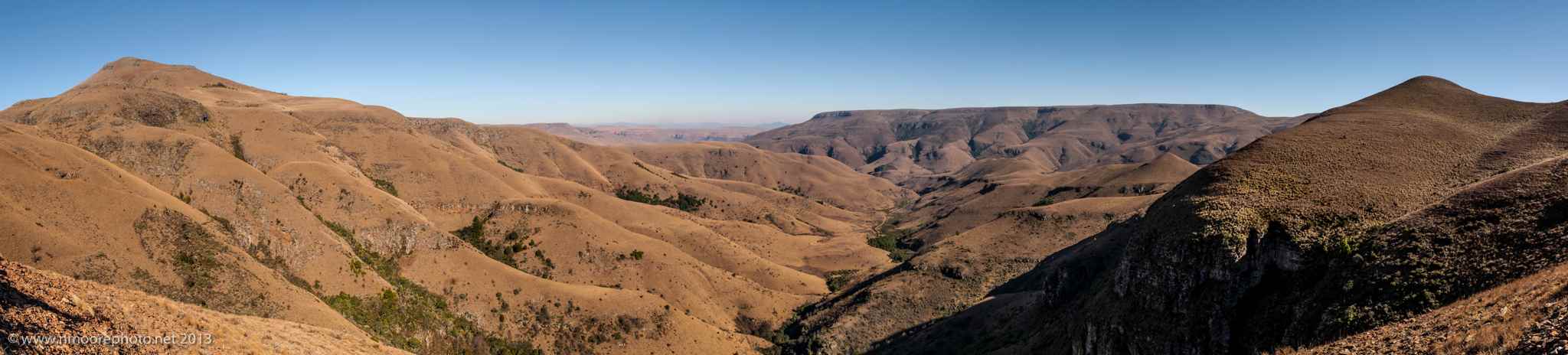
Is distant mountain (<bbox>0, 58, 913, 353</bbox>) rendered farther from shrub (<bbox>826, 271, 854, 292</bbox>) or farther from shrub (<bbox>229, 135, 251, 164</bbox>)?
shrub (<bbox>826, 271, 854, 292</bbox>)

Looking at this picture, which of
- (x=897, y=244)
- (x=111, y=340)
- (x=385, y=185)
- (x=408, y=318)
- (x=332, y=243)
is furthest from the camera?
(x=897, y=244)

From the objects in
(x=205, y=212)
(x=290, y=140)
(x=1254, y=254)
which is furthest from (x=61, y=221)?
(x=1254, y=254)

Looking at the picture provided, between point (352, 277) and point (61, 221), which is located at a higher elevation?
point (61, 221)

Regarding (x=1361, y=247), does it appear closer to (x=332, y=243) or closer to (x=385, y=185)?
(x=332, y=243)

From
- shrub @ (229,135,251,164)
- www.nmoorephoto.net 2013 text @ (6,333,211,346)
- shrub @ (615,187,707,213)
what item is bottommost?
shrub @ (615,187,707,213)

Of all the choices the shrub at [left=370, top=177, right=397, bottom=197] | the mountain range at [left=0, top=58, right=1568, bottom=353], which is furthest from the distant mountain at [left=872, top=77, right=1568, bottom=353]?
the shrub at [left=370, top=177, right=397, bottom=197]

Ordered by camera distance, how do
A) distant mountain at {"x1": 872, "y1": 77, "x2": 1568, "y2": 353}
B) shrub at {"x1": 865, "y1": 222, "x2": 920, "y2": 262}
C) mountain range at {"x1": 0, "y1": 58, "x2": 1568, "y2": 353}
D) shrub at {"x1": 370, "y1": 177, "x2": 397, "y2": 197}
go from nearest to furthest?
distant mountain at {"x1": 872, "y1": 77, "x2": 1568, "y2": 353}
mountain range at {"x1": 0, "y1": 58, "x2": 1568, "y2": 353}
shrub at {"x1": 370, "y1": 177, "x2": 397, "y2": 197}
shrub at {"x1": 865, "y1": 222, "x2": 920, "y2": 262}

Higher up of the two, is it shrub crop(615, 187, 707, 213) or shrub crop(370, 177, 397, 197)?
shrub crop(370, 177, 397, 197)

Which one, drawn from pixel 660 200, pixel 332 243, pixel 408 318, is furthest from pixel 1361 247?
pixel 660 200

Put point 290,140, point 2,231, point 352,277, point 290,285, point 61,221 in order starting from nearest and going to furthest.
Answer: point 2,231
point 61,221
point 290,285
point 352,277
point 290,140

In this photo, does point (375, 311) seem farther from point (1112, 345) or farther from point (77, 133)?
point (1112, 345)

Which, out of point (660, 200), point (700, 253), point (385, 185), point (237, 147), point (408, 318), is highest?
point (237, 147)
